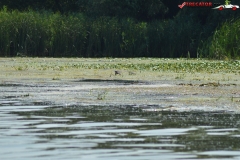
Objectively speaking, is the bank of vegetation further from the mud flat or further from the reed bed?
the mud flat

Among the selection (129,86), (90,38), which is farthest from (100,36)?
(129,86)

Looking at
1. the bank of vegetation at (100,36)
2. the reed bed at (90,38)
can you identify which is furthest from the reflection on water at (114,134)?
the reed bed at (90,38)

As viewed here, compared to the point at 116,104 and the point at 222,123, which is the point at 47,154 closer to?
the point at 222,123

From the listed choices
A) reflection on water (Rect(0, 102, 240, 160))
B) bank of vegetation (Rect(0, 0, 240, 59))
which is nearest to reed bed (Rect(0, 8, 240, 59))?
bank of vegetation (Rect(0, 0, 240, 59))

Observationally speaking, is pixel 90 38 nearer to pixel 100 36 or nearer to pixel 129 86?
pixel 100 36

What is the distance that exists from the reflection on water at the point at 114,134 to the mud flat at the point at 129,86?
4.09 ft

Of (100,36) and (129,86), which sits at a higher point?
(100,36)

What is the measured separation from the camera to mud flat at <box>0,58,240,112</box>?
13.9 m

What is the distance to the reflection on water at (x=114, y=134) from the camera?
7852mm

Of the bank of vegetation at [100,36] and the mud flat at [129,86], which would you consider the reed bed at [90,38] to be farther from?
the mud flat at [129,86]

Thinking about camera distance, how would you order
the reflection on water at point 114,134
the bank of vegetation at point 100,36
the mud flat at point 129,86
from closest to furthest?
the reflection on water at point 114,134 < the mud flat at point 129,86 < the bank of vegetation at point 100,36

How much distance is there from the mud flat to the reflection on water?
1248mm

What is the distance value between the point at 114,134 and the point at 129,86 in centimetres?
852

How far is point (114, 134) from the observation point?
938 centimetres
